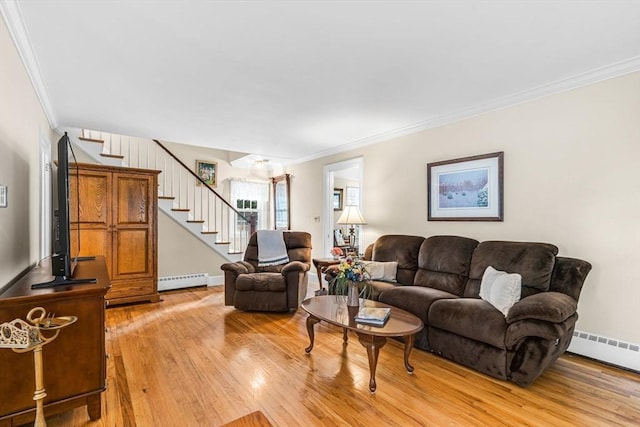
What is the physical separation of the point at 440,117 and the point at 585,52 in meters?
A: 1.55

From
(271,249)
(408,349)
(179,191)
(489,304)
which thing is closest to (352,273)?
(408,349)

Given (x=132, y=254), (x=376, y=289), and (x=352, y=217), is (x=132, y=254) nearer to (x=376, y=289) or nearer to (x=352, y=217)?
(x=352, y=217)

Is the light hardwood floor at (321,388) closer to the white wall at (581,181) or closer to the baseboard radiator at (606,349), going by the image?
the baseboard radiator at (606,349)

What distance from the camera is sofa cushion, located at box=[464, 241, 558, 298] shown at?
2766mm

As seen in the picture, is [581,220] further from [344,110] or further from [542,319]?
[344,110]

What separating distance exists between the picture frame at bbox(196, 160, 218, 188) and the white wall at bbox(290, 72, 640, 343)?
473 centimetres

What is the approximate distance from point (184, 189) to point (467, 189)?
4.93 meters

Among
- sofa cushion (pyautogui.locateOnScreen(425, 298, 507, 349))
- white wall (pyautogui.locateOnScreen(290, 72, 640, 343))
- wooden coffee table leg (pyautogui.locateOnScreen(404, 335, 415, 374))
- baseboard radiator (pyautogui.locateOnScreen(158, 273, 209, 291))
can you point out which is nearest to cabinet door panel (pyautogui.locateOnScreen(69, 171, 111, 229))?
baseboard radiator (pyautogui.locateOnScreen(158, 273, 209, 291))

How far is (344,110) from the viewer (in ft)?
11.9

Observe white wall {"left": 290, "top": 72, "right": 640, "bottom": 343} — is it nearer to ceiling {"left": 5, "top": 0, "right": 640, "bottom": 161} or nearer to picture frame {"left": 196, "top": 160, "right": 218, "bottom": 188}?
ceiling {"left": 5, "top": 0, "right": 640, "bottom": 161}

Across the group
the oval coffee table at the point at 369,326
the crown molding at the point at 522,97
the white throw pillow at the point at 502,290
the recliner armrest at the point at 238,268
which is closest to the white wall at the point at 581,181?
the crown molding at the point at 522,97

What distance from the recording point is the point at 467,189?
3.71 meters

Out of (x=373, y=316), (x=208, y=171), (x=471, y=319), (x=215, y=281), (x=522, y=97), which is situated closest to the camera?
(x=373, y=316)

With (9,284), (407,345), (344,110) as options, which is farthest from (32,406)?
(344,110)
